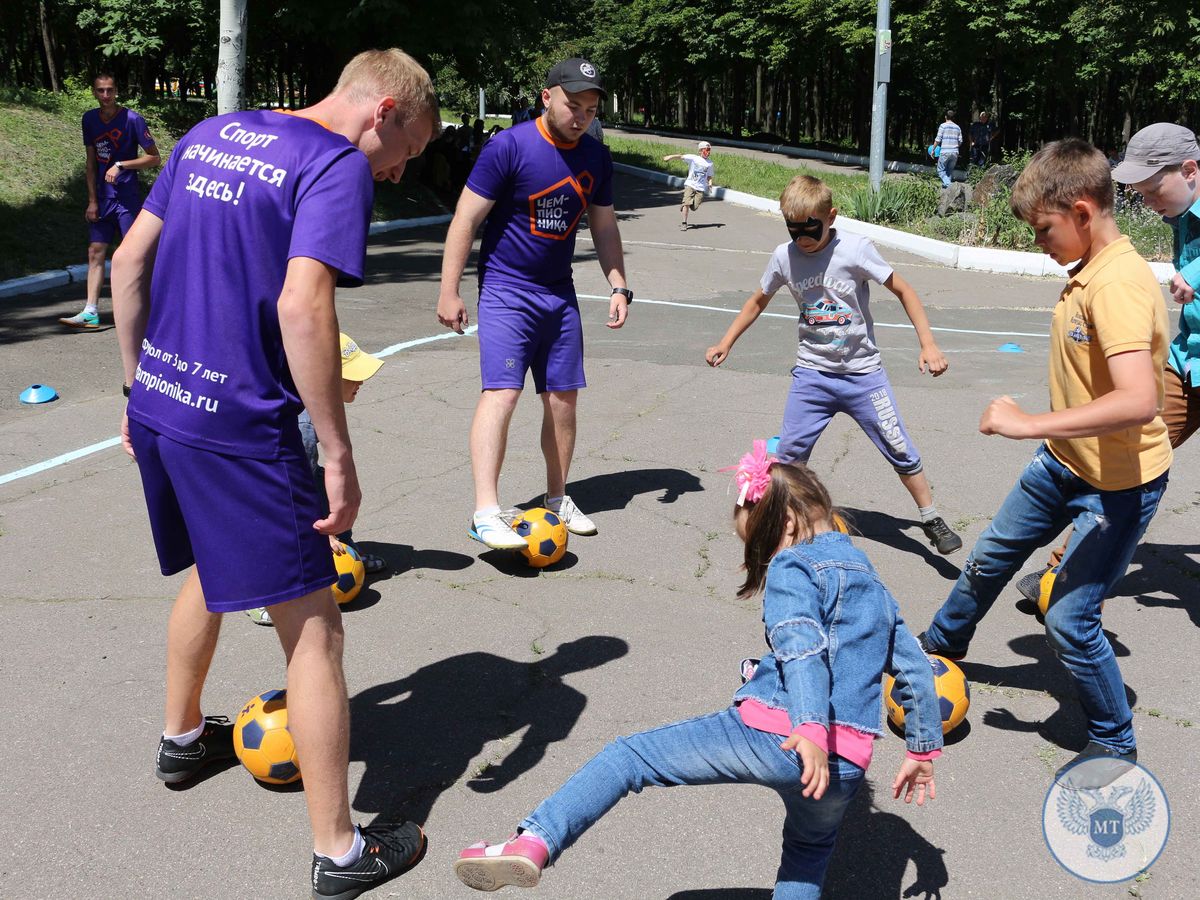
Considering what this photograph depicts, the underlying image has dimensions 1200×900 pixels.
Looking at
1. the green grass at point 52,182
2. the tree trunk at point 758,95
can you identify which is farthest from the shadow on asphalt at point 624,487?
the tree trunk at point 758,95

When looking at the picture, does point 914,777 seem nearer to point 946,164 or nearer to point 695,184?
point 695,184

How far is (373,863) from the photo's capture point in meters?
3.12

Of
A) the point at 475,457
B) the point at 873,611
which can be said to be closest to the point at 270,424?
the point at 873,611

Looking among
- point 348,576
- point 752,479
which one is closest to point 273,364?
point 752,479

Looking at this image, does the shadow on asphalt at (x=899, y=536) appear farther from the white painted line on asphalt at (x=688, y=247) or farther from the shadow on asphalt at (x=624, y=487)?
the white painted line on asphalt at (x=688, y=247)

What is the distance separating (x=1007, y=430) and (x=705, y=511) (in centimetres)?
326

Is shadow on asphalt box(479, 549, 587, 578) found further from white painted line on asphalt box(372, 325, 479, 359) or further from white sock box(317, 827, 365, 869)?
white painted line on asphalt box(372, 325, 479, 359)

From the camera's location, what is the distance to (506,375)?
5504mm

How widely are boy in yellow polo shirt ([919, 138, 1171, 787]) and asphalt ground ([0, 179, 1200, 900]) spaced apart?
0.40 m

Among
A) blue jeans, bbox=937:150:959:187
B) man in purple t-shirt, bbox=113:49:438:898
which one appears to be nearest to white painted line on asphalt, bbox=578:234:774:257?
blue jeans, bbox=937:150:959:187

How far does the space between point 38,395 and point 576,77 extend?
494 cm

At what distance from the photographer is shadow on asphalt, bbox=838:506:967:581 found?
18.4 ft

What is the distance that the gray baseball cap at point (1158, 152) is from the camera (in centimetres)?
434

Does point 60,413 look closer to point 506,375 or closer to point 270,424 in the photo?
point 506,375
